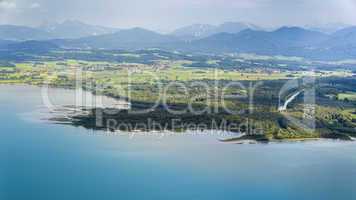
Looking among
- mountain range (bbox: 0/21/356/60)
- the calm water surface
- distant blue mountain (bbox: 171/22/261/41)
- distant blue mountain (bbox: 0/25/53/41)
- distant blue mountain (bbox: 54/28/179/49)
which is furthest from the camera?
distant blue mountain (bbox: 171/22/261/41)

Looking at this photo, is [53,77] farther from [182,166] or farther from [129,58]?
[182,166]

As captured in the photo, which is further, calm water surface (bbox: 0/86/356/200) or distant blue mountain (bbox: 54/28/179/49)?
Result: distant blue mountain (bbox: 54/28/179/49)

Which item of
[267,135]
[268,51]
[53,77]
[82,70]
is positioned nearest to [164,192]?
[267,135]

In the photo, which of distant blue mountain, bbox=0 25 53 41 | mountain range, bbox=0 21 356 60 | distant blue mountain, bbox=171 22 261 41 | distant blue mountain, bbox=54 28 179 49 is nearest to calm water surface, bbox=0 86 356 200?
mountain range, bbox=0 21 356 60

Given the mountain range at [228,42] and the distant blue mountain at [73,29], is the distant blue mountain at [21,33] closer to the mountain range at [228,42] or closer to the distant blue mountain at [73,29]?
the mountain range at [228,42]

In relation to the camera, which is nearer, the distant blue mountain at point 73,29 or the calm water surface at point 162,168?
the calm water surface at point 162,168

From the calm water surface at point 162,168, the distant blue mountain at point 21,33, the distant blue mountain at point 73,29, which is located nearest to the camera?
the calm water surface at point 162,168

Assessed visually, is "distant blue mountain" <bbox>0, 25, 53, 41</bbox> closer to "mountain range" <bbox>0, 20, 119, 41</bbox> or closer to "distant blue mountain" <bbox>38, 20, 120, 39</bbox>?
"mountain range" <bbox>0, 20, 119, 41</bbox>

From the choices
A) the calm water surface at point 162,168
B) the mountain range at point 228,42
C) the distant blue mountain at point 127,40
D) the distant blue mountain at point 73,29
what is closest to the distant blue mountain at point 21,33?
the mountain range at point 228,42
